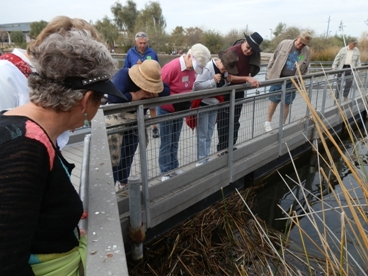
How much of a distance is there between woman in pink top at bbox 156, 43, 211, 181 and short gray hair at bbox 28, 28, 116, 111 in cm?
228

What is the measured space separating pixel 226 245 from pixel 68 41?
3.05m

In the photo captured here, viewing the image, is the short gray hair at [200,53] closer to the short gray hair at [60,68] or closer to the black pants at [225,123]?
the black pants at [225,123]

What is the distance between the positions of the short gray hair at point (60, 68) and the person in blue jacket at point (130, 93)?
1.67m

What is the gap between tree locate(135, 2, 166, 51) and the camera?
149 ft

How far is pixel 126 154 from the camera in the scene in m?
3.07

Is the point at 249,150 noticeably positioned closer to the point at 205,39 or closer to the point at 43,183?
the point at 43,183

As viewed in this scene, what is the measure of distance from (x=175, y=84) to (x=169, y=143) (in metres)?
0.68

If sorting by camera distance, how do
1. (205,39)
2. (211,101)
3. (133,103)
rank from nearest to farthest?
Answer: 1. (133,103)
2. (211,101)
3. (205,39)

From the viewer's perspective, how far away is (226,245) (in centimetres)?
358

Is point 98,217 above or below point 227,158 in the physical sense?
above

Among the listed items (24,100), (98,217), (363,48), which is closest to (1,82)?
(24,100)

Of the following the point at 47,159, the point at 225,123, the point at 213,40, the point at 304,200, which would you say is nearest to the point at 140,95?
the point at 225,123

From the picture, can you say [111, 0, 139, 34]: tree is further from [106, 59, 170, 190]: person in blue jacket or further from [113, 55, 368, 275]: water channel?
[106, 59, 170, 190]: person in blue jacket

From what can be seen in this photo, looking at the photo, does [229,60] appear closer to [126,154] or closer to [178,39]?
[126,154]
